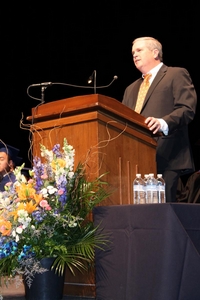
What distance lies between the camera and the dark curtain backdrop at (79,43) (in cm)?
664

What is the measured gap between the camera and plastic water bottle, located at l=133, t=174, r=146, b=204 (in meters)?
2.80

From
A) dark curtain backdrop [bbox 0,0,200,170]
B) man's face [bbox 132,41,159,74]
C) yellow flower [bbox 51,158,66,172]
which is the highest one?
dark curtain backdrop [bbox 0,0,200,170]

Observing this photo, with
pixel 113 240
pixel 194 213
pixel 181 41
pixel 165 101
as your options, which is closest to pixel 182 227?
pixel 194 213

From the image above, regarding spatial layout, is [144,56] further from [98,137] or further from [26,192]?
[26,192]

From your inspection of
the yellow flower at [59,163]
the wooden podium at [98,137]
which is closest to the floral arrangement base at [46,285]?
the wooden podium at [98,137]

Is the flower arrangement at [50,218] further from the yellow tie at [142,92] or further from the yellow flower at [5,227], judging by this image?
the yellow tie at [142,92]

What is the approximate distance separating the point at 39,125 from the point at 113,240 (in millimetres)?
863

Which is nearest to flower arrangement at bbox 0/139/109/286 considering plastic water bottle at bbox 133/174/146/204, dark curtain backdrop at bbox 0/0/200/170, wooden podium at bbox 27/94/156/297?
wooden podium at bbox 27/94/156/297

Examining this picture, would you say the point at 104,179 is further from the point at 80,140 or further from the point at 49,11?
the point at 49,11

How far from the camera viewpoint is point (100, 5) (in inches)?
262

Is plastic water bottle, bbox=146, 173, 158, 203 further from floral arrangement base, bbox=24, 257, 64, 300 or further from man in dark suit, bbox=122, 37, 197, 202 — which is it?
floral arrangement base, bbox=24, 257, 64, 300

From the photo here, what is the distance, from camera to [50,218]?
254 centimetres

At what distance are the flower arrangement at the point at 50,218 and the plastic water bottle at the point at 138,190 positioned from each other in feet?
0.73

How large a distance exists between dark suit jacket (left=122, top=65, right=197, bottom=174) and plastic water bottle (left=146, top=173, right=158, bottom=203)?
50cm
